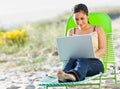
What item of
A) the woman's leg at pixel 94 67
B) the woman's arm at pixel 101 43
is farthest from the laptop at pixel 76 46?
the woman's arm at pixel 101 43

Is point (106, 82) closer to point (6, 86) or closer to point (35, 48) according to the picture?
point (6, 86)

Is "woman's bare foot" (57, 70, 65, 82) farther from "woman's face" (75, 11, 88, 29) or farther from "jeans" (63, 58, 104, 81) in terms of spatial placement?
"woman's face" (75, 11, 88, 29)

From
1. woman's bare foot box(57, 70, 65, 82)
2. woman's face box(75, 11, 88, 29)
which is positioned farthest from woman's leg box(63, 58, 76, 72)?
woman's face box(75, 11, 88, 29)

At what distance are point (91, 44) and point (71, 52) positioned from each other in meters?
0.30

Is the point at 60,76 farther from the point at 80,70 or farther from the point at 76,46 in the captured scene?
the point at 76,46

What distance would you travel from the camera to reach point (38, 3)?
24281 millimetres

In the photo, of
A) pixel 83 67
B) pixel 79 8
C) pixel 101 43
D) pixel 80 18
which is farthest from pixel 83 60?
pixel 79 8

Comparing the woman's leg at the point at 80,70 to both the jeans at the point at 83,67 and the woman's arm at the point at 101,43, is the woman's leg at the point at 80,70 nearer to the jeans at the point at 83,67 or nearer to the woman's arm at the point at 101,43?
the jeans at the point at 83,67

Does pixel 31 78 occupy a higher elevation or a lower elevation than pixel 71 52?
lower

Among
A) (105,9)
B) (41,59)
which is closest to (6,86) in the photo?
(41,59)

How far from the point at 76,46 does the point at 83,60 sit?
0.78 feet

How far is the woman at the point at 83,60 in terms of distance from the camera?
5541 mm

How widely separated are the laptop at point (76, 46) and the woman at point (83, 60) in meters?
0.09

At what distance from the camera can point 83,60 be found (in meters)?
5.87
